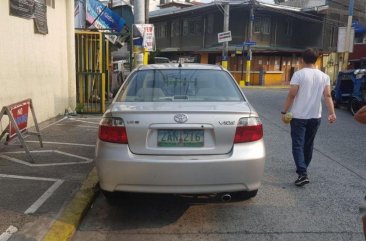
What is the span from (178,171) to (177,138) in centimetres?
31

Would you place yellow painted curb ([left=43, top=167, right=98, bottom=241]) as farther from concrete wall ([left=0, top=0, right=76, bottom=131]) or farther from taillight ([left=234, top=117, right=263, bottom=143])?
concrete wall ([left=0, top=0, right=76, bottom=131])

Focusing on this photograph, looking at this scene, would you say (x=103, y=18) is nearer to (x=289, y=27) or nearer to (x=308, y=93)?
(x=308, y=93)

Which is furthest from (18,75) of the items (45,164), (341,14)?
(341,14)

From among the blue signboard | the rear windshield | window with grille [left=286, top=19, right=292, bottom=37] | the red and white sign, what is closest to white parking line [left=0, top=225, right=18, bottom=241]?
the rear windshield

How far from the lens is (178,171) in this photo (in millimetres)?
4121

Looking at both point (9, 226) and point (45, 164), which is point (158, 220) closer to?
point (9, 226)

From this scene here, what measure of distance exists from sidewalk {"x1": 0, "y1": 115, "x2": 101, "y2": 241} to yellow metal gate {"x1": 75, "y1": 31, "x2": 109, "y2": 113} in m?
3.68

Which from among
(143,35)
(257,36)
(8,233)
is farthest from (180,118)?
(257,36)

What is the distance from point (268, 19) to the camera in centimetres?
3809

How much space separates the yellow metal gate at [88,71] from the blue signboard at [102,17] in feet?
9.22

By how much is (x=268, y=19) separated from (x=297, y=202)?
34.8 meters

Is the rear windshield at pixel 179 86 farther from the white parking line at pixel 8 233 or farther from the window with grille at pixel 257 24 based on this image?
the window with grille at pixel 257 24

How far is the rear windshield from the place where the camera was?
4.93 metres

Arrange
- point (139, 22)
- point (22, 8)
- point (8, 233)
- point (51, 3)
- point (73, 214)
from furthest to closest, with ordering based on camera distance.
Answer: point (139, 22), point (51, 3), point (22, 8), point (73, 214), point (8, 233)
